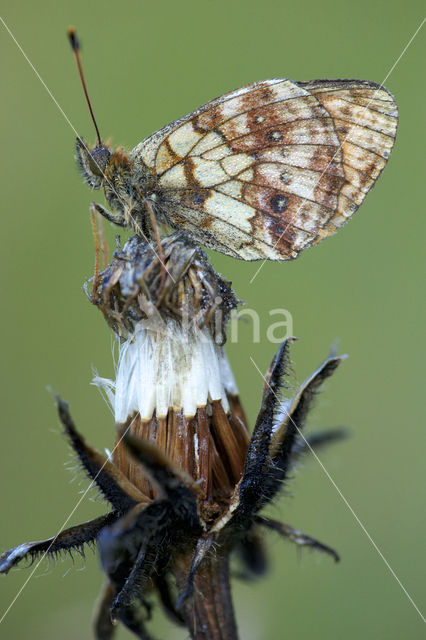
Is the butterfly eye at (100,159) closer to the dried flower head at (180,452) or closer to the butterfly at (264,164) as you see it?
the butterfly at (264,164)

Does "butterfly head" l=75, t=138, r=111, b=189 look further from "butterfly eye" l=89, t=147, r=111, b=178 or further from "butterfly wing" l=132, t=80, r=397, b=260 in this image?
"butterfly wing" l=132, t=80, r=397, b=260

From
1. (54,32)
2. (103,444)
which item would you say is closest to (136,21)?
(54,32)

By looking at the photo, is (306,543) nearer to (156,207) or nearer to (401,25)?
(156,207)

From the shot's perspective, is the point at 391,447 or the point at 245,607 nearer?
the point at 245,607

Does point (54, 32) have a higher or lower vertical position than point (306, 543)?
higher

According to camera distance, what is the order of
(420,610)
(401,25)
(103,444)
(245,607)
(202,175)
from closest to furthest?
(202,175) < (245,607) < (420,610) < (103,444) < (401,25)

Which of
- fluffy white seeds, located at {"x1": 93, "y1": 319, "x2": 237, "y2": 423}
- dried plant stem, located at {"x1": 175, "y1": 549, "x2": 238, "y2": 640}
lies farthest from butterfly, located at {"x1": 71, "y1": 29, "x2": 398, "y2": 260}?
dried plant stem, located at {"x1": 175, "y1": 549, "x2": 238, "y2": 640}

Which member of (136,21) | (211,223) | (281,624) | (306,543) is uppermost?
(136,21)

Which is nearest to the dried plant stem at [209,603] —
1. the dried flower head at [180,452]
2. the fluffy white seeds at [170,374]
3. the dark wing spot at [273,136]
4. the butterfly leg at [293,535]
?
the dried flower head at [180,452]
